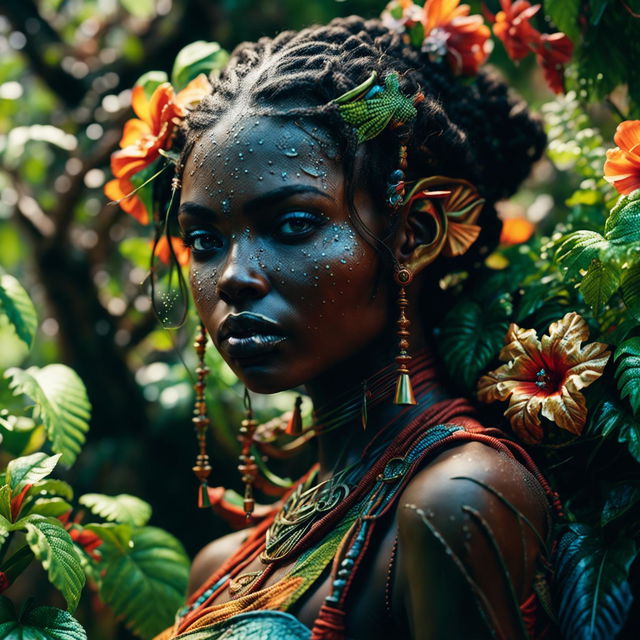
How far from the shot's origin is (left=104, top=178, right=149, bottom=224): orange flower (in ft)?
7.61

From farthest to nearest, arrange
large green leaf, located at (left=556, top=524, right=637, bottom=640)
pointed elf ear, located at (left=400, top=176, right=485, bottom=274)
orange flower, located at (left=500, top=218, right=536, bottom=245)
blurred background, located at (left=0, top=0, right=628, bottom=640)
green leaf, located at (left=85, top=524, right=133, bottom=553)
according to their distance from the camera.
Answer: blurred background, located at (left=0, top=0, right=628, bottom=640)
orange flower, located at (left=500, top=218, right=536, bottom=245)
green leaf, located at (left=85, top=524, right=133, bottom=553)
pointed elf ear, located at (left=400, top=176, right=485, bottom=274)
large green leaf, located at (left=556, top=524, right=637, bottom=640)

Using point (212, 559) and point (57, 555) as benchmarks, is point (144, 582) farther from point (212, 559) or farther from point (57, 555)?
point (57, 555)

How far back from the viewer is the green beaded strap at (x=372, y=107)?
1.85 m

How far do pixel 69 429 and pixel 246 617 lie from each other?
702 millimetres

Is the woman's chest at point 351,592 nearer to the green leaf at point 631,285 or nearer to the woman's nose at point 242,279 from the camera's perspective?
the woman's nose at point 242,279

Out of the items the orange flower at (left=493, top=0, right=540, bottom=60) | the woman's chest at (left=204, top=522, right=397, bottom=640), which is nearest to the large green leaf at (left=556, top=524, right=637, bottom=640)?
the woman's chest at (left=204, top=522, right=397, bottom=640)

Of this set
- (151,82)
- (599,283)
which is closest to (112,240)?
(151,82)

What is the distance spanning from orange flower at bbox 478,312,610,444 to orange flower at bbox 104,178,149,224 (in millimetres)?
1018

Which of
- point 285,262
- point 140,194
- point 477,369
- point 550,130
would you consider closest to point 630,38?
point 550,130

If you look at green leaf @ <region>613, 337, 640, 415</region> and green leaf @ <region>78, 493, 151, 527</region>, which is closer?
green leaf @ <region>613, 337, 640, 415</region>

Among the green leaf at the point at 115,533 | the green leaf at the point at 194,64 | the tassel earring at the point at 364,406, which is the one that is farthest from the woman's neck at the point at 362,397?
the green leaf at the point at 194,64

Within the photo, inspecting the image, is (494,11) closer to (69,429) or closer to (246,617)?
(69,429)

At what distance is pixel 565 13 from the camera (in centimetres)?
213

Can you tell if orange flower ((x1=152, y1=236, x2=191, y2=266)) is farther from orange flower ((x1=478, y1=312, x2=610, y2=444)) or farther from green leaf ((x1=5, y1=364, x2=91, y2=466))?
orange flower ((x1=478, y1=312, x2=610, y2=444))
